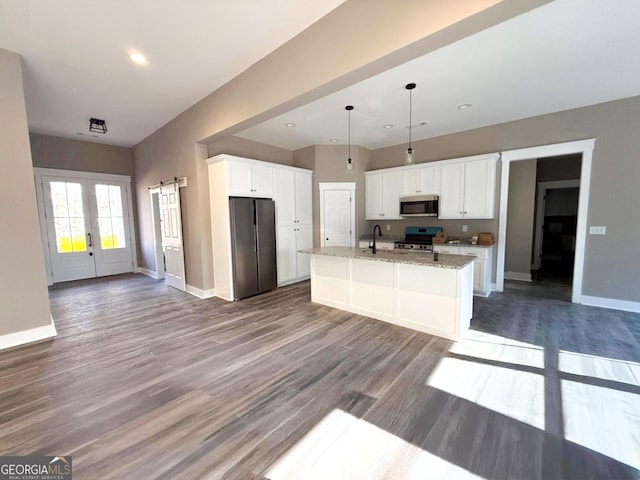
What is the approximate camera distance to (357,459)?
5.02 feet

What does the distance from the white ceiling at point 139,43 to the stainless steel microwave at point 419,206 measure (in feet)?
12.3

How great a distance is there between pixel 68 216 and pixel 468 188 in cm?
850

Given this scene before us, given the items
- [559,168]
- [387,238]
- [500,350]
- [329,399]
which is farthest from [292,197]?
[559,168]

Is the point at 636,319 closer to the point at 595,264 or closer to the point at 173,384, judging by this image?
the point at 595,264

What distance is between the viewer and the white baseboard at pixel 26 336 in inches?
114

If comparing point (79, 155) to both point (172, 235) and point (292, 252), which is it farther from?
point (292, 252)

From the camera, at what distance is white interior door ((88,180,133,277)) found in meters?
6.24

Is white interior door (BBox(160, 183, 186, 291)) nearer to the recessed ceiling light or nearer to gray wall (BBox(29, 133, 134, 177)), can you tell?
gray wall (BBox(29, 133, 134, 177))

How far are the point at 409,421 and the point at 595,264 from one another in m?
4.25

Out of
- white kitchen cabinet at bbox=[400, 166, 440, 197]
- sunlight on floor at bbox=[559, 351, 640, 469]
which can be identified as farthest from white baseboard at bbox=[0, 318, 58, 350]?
white kitchen cabinet at bbox=[400, 166, 440, 197]

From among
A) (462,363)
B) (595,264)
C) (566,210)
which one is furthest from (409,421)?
(566,210)

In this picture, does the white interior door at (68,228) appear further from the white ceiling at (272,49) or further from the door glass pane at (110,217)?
the white ceiling at (272,49)

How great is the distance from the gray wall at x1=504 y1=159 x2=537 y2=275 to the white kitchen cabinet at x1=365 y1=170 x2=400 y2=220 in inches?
94.1

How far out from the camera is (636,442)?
1606mm
